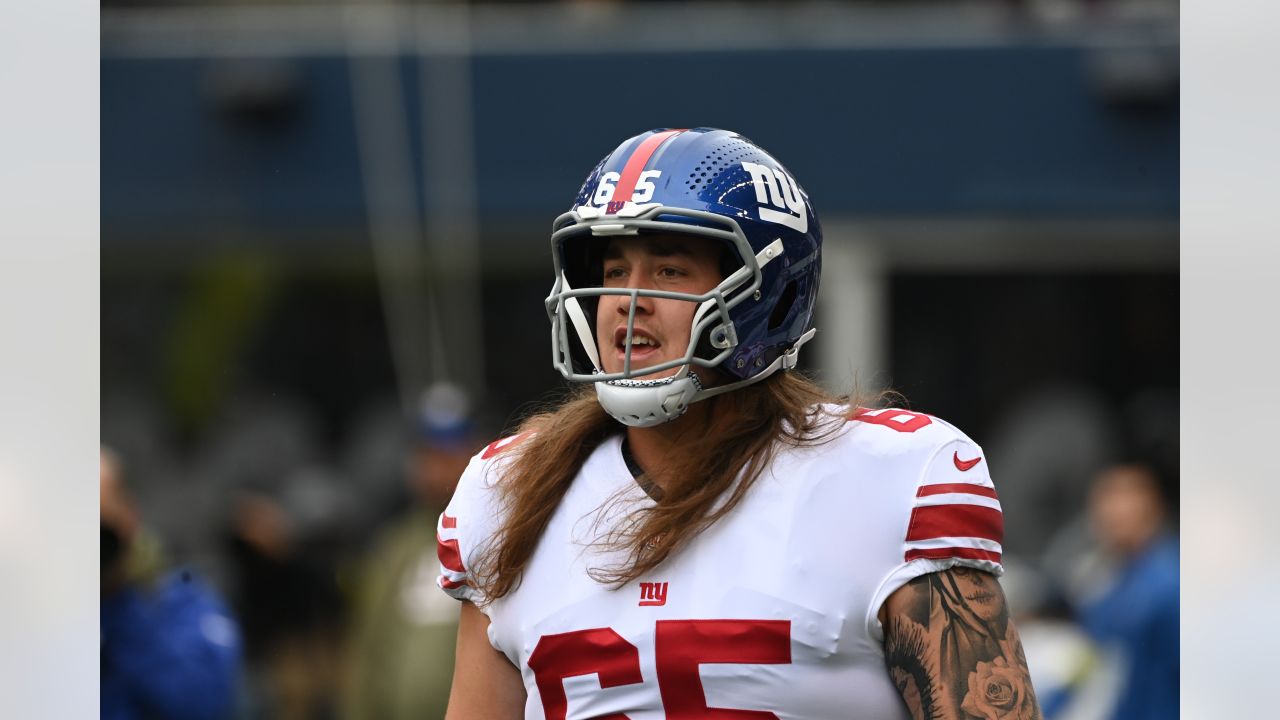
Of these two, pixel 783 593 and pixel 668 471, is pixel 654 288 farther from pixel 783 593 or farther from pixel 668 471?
pixel 783 593

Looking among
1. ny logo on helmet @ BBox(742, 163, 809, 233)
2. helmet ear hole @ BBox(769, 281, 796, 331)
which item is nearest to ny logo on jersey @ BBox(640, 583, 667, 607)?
helmet ear hole @ BBox(769, 281, 796, 331)

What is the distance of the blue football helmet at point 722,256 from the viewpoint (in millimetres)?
2461

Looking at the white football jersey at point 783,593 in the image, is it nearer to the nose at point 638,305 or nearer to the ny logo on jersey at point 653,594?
the ny logo on jersey at point 653,594

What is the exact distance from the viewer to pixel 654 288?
251cm

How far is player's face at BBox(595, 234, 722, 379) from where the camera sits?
2.48 metres

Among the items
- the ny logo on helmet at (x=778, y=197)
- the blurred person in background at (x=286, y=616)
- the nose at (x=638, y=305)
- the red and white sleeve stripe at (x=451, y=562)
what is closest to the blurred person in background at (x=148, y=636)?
the red and white sleeve stripe at (x=451, y=562)

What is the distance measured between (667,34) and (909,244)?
5.98 feet

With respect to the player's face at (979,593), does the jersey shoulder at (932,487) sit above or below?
→ above

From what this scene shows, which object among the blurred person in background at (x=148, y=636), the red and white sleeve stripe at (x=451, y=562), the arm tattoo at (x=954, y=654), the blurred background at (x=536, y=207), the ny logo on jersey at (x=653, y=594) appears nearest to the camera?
the arm tattoo at (x=954, y=654)

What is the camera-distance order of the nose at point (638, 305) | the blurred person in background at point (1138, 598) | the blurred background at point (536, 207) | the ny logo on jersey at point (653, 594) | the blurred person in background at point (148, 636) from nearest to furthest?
the ny logo on jersey at point (653, 594) < the nose at point (638, 305) < the blurred person in background at point (148, 636) < the blurred person in background at point (1138, 598) < the blurred background at point (536, 207)

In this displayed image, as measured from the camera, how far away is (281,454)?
10.3 meters

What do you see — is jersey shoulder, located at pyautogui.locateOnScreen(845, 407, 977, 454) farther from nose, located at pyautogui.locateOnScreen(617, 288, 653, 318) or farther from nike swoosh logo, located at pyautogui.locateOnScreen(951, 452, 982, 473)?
nose, located at pyautogui.locateOnScreen(617, 288, 653, 318)
